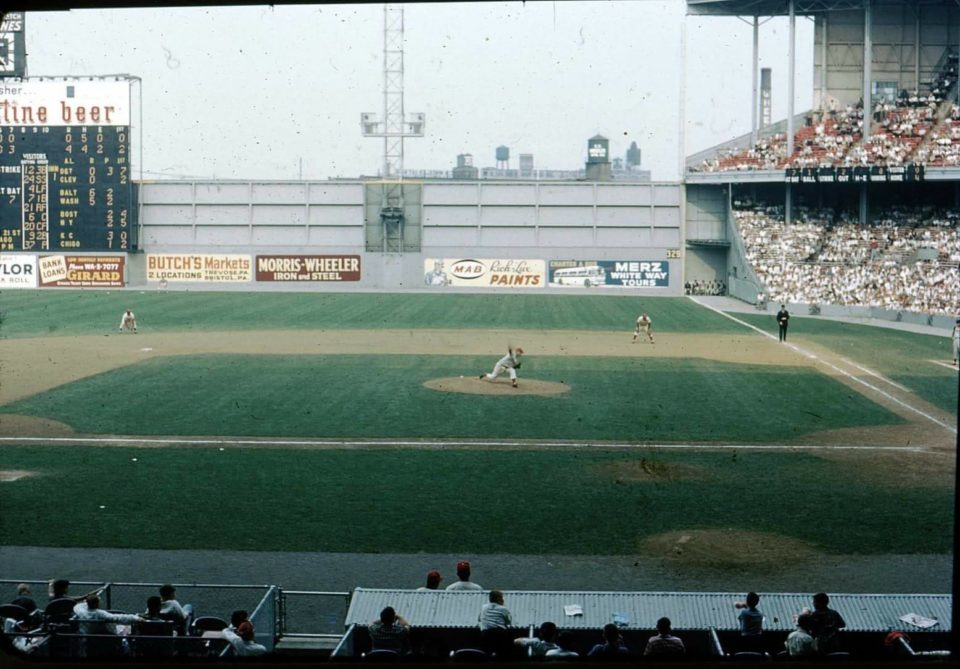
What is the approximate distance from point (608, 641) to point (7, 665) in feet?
16.2

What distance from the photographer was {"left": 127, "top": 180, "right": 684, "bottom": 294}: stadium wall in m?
66.3

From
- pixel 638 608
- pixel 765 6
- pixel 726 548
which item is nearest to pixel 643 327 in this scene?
pixel 726 548

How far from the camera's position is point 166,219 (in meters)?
66.1

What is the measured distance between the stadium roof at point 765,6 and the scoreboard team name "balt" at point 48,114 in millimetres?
31363

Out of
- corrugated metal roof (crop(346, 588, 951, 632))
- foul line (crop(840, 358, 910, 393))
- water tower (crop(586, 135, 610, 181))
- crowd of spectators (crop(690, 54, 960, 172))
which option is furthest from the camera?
water tower (crop(586, 135, 610, 181))

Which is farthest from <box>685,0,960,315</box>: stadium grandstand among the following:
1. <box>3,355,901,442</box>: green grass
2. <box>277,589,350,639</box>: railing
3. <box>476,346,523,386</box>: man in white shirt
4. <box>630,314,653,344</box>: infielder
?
<box>277,589,350,639</box>: railing

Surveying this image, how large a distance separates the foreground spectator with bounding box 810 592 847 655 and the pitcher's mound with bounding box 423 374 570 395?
1827 cm

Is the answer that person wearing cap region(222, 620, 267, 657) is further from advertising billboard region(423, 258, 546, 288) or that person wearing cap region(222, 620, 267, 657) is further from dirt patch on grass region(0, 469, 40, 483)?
advertising billboard region(423, 258, 546, 288)

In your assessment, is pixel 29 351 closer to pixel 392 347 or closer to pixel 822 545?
pixel 392 347

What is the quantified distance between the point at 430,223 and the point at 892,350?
116 ft

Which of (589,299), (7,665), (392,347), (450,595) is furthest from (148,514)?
(589,299)

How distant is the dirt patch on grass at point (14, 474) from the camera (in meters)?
17.7

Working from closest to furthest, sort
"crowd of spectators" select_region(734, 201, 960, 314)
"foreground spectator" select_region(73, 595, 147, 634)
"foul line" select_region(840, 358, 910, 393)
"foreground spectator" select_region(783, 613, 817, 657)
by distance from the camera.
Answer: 1. "foreground spectator" select_region(783, 613, 817, 657)
2. "foreground spectator" select_region(73, 595, 147, 634)
3. "foul line" select_region(840, 358, 910, 393)
4. "crowd of spectators" select_region(734, 201, 960, 314)

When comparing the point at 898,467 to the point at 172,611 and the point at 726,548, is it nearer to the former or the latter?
the point at 726,548
